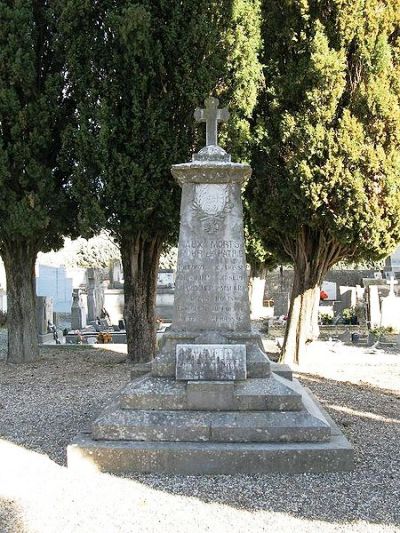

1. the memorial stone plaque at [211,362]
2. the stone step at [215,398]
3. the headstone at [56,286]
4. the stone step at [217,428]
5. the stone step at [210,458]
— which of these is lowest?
the stone step at [210,458]

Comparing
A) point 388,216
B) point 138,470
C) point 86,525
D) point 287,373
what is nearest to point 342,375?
point 388,216

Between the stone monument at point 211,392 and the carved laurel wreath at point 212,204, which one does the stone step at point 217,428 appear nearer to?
the stone monument at point 211,392

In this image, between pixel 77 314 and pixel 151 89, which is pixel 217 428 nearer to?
pixel 151 89

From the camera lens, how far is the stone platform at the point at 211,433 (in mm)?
4965

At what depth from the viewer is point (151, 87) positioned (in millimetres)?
10281

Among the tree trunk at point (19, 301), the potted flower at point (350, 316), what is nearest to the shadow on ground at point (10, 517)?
the tree trunk at point (19, 301)

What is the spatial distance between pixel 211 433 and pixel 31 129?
765cm

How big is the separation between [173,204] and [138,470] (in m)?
5.95

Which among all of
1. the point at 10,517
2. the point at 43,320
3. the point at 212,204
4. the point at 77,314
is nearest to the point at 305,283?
the point at 212,204

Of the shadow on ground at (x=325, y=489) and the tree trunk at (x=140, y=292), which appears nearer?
the shadow on ground at (x=325, y=489)

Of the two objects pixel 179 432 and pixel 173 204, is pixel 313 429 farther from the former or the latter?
pixel 173 204

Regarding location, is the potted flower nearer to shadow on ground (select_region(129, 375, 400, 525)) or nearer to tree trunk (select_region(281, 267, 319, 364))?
tree trunk (select_region(281, 267, 319, 364))

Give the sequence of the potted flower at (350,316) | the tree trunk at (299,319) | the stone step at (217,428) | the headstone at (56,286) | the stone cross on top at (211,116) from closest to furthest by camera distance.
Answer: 1. the stone step at (217,428)
2. the stone cross on top at (211,116)
3. the tree trunk at (299,319)
4. the potted flower at (350,316)
5. the headstone at (56,286)

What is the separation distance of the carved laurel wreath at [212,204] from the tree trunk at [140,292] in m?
5.01
